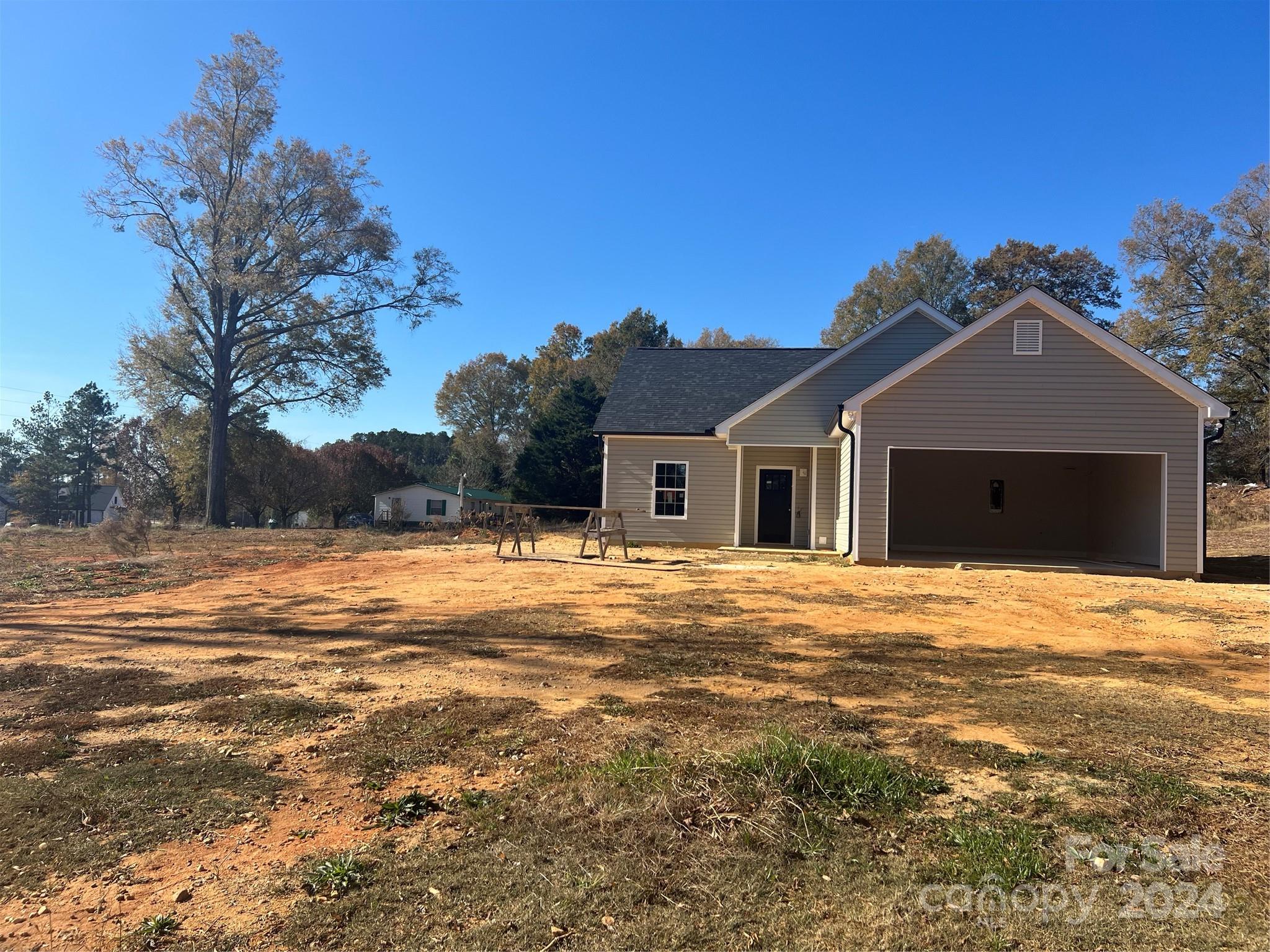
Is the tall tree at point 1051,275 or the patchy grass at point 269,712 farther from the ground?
the tall tree at point 1051,275

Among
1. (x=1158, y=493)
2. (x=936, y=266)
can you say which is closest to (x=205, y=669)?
(x=1158, y=493)

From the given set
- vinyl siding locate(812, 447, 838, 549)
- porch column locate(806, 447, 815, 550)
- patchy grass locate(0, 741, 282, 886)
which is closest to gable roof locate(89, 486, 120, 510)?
porch column locate(806, 447, 815, 550)

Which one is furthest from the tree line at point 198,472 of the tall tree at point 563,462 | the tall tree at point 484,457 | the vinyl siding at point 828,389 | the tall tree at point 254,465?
the vinyl siding at point 828,389

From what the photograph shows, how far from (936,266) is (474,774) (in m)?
43.6

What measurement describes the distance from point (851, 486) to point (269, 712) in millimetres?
11418

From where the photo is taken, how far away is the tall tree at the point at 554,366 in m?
51.1

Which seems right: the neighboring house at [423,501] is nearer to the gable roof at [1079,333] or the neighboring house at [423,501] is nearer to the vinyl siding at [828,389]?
the vinyl siding at [828,389]

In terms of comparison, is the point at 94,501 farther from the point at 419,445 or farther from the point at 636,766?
the point at 636,766

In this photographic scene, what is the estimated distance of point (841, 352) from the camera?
1694 centimetres

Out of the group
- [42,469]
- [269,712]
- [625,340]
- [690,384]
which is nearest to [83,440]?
[42,469]

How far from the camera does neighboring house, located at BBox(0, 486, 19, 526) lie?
51438mm

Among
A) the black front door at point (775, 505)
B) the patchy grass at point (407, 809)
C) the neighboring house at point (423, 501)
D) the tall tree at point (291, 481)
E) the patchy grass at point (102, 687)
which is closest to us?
the patchy grass at point (407, 809)

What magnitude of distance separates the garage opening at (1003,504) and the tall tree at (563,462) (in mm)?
15598

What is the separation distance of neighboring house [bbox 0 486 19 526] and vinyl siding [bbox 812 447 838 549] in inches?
2319
